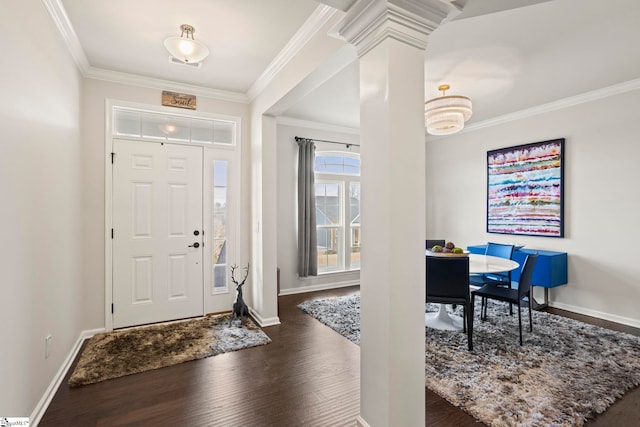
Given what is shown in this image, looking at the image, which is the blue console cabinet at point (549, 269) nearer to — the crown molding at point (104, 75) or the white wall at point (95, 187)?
the crown molding at point (104, 75)

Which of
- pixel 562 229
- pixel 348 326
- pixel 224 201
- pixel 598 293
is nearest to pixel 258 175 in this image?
pixel 224 201

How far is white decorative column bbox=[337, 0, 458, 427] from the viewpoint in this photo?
1591mm

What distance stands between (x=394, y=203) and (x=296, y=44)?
6.39 feet

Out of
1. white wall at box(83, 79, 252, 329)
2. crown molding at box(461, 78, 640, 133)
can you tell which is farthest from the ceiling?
white wall at box(83, 79, 252, 329)

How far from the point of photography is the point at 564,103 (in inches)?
163

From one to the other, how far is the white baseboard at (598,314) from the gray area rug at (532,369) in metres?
0.49

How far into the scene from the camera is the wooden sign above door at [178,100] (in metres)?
3.62

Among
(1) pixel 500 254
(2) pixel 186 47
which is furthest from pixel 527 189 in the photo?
(2) pixel 186 47

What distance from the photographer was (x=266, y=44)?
9.21 ft

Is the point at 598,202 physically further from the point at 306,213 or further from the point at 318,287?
the point at 318,287

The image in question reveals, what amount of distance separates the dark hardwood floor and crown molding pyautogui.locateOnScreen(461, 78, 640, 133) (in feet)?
11.3

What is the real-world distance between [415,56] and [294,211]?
3.66 m

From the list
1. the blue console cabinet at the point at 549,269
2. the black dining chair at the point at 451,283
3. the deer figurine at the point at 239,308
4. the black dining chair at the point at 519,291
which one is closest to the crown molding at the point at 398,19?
the black dining chair at the point at 451,283

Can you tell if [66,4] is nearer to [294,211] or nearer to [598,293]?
[294,211]
